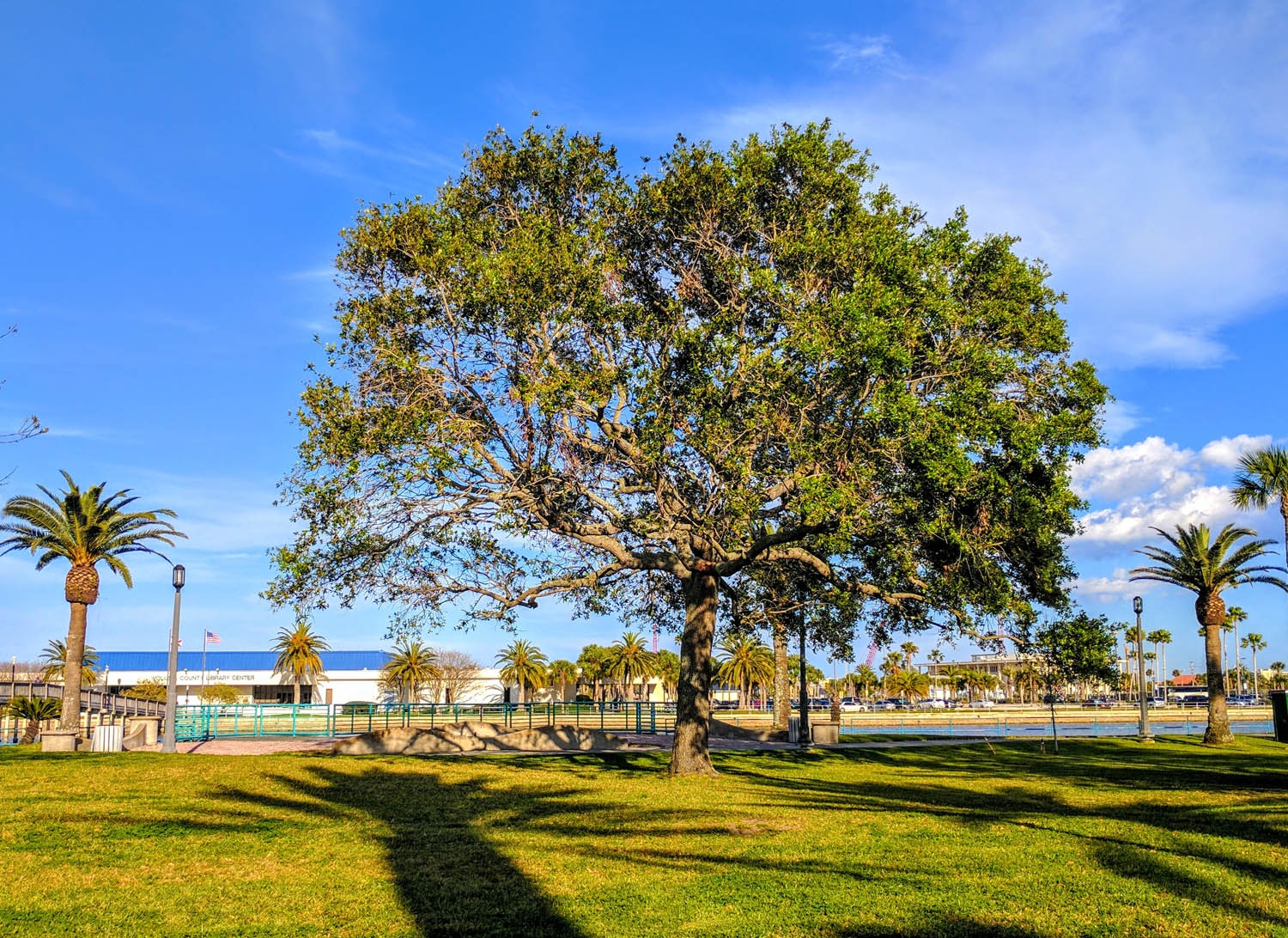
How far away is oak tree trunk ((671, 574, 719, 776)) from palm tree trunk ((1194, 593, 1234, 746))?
24140mm

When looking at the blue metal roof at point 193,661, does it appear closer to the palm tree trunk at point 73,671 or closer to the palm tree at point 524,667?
the palm tree at point 524,667

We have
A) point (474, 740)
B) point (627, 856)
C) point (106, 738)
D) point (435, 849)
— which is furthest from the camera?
point (474, 740)

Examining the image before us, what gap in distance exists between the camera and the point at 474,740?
32.9 metres

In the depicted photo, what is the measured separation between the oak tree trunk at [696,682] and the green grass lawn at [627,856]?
1.08 meters

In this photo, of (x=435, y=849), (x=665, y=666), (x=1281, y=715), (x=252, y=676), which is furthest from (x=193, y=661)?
(x=435, y=849)

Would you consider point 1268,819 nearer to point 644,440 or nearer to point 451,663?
point 644,440

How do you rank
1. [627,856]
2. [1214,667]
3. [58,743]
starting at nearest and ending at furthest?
[627,856]
[58,743]
[1214,667]

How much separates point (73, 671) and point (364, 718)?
1077 centimetres

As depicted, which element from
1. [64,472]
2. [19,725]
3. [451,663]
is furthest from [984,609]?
[451,663]

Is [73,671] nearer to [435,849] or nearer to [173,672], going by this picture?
[173,672]

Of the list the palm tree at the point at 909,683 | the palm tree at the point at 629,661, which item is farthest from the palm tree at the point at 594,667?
the palm tree at the point at 909,683

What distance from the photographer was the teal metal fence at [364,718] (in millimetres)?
38156

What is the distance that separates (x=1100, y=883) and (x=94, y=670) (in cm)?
9543

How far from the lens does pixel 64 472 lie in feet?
126
